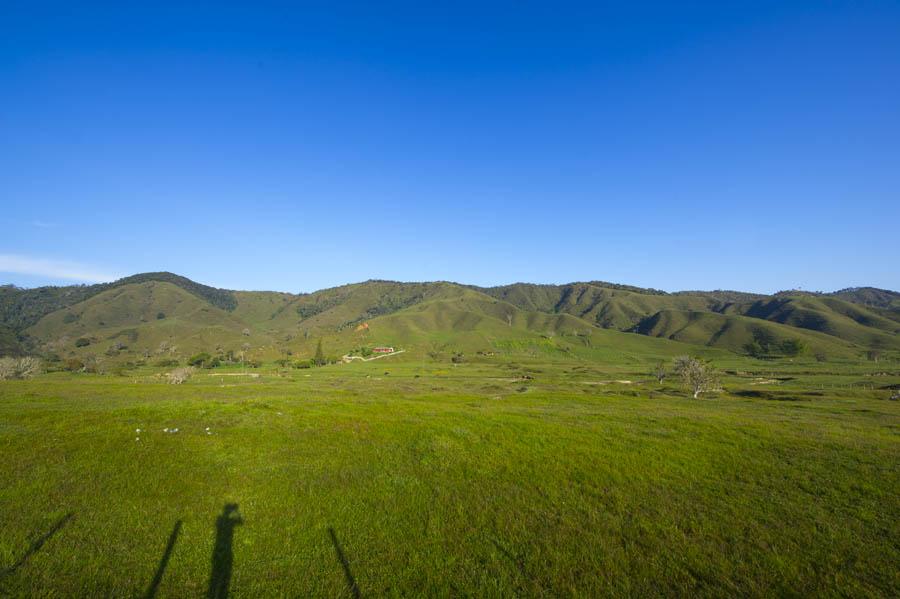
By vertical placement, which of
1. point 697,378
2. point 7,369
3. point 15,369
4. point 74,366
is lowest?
point 74,366

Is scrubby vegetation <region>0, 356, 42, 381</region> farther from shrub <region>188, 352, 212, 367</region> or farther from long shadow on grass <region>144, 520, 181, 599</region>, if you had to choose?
long shadow on grass <region>144, 520, 181, 599</region>

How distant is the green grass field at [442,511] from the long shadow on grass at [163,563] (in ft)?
0.19

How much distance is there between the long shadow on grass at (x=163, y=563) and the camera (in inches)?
369

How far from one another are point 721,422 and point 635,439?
9369 millimetres

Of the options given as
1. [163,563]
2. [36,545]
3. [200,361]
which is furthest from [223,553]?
[200,361]

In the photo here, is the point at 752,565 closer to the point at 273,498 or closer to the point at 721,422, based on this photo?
the point at 273,498

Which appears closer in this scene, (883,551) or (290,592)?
(290,592)

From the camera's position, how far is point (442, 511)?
14.0 meters

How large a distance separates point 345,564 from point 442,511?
418 cm

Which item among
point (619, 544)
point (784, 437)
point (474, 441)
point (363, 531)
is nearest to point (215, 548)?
point (363, 531)

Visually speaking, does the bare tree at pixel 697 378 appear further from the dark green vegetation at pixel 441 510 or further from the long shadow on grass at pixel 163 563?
the long shadow on grass at pixel 163 563

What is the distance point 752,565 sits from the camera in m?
10.7

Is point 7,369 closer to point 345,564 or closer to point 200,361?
point 200,361

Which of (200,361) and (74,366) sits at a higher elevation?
A: (74,366)
